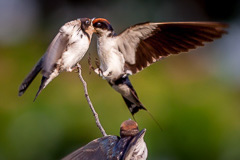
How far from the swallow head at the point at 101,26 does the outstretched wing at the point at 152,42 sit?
8cm

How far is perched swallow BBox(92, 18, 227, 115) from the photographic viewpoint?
198 centimetres

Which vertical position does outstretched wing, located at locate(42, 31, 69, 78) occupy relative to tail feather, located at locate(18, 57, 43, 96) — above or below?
above

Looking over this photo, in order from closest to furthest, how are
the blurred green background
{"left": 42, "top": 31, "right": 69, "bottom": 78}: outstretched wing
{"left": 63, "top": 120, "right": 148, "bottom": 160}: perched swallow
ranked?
{"left": 63, "top": 120, "right": 148, "bottom": 160}: perched swallow
{"left": 42, "top": 31, "right": 69, "bottom": 78}: outstretched wing
the blurred green background

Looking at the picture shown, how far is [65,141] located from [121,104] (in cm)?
45

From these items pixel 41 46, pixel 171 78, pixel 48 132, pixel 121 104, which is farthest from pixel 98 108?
pixel 41 46

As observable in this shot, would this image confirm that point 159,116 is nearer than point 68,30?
No

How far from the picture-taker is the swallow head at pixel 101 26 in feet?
6.45

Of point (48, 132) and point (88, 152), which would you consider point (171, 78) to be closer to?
point (48, 132)

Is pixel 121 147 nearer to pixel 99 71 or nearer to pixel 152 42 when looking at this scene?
pixel 99 71

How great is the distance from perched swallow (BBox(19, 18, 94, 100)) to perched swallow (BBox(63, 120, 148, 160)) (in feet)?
0.86

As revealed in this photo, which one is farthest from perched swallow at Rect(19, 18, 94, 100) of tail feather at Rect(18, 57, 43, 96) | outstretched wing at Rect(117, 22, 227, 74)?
outstretched wing at Rect(117, 22, 227, 74)

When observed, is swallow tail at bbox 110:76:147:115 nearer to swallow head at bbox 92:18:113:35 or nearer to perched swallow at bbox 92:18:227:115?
perched swallow at bbox 92:18:227:115

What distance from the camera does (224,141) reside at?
12.3ft

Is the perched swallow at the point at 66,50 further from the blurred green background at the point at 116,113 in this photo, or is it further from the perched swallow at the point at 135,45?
the blurred green background at the point at 116,113
